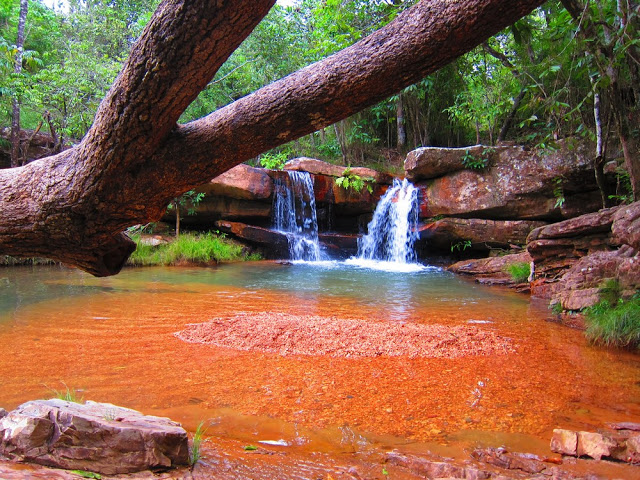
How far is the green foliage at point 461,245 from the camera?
1239cm

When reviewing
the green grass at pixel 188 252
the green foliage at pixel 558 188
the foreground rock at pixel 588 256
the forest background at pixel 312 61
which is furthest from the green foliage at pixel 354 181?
the foreground rock at pixel 588 256

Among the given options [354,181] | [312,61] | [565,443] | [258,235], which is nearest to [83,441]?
[565,443]

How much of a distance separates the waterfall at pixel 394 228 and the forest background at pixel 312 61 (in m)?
2.65

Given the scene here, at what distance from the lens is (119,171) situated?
6.40ft

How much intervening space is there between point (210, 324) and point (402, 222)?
30.4 feet

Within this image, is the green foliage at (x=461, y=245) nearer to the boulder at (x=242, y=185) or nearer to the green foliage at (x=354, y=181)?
the green foliage at (x=354, y=181)

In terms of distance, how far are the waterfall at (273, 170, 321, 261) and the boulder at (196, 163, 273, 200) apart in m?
0.39

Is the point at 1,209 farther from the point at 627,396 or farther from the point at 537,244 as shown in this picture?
the point at 537,244

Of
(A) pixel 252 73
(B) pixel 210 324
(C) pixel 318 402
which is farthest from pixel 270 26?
(C) pixel 318 402

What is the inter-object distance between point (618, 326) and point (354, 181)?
9.17 metres

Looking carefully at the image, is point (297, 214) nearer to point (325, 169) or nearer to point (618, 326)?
point (325, 169)

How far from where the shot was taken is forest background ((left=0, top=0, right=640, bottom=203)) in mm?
11109

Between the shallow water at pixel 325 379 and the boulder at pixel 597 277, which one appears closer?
the shallow water at pixel 325 379

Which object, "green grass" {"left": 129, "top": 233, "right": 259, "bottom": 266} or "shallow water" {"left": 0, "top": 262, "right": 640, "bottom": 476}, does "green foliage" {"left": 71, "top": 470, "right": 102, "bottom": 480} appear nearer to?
"shallow water" {"left": 0, "top": 262, "right": 640, "bottom": 476}
